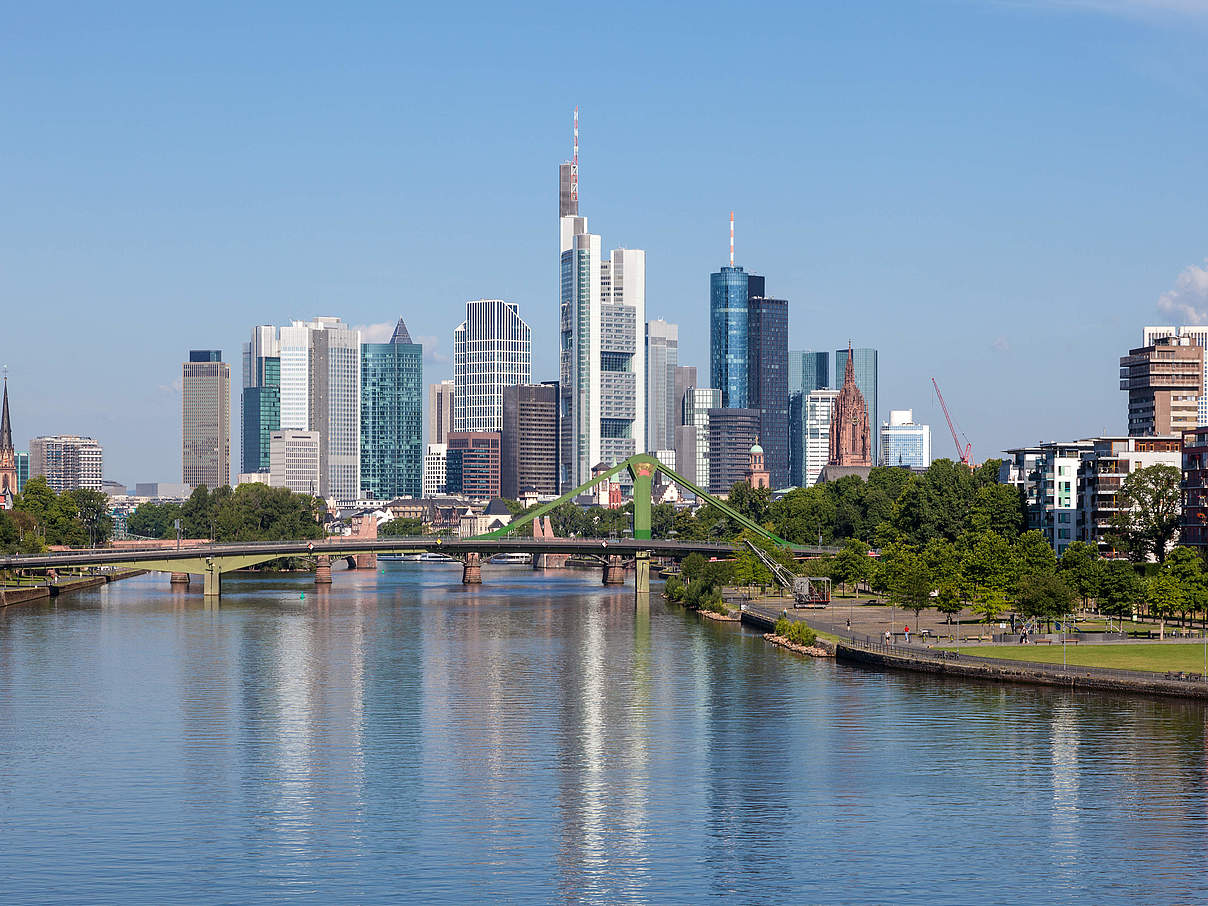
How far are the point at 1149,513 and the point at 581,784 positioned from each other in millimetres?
81049

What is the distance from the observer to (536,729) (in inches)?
2714

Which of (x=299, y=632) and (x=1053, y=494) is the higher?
(x=1053, y=494)

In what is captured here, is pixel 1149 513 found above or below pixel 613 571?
above

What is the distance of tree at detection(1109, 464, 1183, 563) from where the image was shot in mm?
125562

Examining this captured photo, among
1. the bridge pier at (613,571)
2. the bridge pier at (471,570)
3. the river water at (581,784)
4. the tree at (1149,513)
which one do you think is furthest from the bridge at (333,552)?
the river water at (581,784)

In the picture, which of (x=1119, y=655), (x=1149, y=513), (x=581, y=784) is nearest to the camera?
(x=581, y=784)

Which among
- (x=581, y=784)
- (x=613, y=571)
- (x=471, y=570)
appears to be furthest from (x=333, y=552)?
(x=581, y=784)

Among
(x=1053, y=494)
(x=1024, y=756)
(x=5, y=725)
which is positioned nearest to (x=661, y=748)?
(x=1024, y=756)

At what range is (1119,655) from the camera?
273 feet

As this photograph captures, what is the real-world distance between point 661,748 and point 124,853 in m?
22.6

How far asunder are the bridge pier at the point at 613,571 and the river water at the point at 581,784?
97716 mm

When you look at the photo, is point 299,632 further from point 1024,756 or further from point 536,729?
point 1024,756

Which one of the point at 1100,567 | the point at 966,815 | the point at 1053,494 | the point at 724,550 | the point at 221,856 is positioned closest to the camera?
the point at 221,856

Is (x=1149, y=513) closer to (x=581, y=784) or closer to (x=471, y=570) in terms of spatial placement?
(x=581, y=784)
